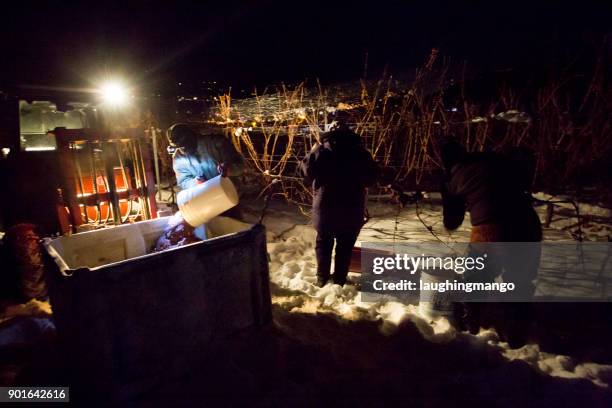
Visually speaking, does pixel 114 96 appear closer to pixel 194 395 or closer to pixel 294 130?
pixel 294 130

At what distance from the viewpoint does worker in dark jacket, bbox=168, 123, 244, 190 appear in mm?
3869

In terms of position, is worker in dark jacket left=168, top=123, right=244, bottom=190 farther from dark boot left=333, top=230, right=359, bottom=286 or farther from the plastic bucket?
the plastic bucket

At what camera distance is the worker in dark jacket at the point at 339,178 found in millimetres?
4020

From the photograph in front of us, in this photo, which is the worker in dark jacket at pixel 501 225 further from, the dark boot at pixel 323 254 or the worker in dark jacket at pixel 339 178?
the dark boot at pixel 323 254

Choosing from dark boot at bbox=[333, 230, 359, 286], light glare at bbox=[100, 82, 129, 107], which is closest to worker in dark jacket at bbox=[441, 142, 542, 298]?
dark boot at bbox=[333, 230, 359, 286]

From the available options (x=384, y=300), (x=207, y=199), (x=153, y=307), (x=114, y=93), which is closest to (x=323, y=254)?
(x=384, y=300)

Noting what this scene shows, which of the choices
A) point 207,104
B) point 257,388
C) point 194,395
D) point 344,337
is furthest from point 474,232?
point 207,104

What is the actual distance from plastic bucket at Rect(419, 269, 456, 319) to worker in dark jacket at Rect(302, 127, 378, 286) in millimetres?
1075

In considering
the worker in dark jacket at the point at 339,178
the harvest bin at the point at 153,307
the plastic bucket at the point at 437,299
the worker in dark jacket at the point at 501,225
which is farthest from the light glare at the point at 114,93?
the plastic bucket at the point at 437,299

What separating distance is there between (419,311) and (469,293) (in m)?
0.57

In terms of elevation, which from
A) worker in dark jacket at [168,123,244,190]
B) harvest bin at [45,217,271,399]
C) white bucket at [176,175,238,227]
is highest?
worker in dark jacket at [168,123,244,190]

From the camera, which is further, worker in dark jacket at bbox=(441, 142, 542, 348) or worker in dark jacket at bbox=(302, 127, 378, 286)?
worker in dark jacket at bbox=(302, 127, 378, 286)

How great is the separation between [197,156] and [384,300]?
2913 mm

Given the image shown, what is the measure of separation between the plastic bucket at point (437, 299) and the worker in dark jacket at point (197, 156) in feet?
8.16
